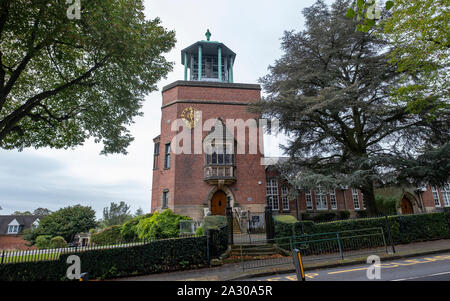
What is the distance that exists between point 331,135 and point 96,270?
16.4m

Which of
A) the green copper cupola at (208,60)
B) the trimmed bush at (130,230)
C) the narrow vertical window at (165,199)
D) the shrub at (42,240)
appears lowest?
the shrub at (42,240)

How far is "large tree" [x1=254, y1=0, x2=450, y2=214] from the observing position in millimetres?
14148

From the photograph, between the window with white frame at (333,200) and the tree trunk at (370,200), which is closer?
the tree trunk at (370,200)

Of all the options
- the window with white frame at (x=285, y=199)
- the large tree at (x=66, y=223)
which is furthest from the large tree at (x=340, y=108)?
the large tree at (x=66, y=223)

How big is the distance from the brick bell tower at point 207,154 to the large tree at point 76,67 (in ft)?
24.5

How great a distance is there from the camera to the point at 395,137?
1605cm

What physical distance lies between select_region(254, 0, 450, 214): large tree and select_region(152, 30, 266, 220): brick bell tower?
511 centimetres

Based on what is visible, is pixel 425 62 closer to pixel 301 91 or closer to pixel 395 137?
pixel 395 137

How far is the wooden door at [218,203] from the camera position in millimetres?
21406

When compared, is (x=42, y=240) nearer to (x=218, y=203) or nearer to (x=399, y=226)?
(x=218, y=203)

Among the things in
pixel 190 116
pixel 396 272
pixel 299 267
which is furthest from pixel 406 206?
pixel 299 267

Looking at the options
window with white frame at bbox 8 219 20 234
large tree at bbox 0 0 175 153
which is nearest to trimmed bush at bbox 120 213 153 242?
large tree at bbox 0 0 175 153

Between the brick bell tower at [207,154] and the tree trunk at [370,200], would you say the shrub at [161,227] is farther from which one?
the tree trunk at [370,200]

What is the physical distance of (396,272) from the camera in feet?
25.6
